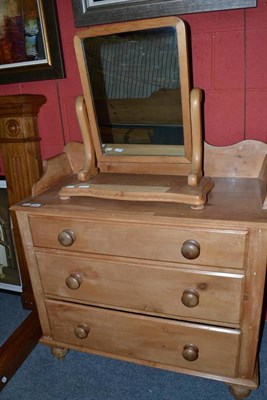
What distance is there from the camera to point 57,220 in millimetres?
1370

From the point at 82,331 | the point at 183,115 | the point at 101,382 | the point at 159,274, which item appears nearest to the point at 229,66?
Answer: the point at 183,115

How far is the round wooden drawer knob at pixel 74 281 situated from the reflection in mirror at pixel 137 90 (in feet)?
1.89

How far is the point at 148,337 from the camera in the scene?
4.71 feet

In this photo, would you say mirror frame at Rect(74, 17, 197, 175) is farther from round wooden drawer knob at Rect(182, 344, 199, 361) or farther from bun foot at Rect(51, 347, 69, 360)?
bun foot at Rect(51, 347, 69, 360)

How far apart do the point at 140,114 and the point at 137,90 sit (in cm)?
10

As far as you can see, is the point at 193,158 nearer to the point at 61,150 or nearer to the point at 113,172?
the point at 113,172

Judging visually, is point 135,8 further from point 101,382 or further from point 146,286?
point 101,382

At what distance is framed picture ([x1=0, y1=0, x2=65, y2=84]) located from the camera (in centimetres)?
166

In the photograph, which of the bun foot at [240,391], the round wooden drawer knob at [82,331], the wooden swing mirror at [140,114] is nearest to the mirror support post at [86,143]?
the wooden swing mirror at [140,114]

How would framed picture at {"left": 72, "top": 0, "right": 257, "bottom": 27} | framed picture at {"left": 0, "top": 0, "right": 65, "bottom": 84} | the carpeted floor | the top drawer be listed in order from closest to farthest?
the top drawer < framed picture at {"left": 72, "top": 0, "right": 257, "bottom": 27} < the carpeted floor < framed picture at {"left": 0, "top": 0, "right": 65, "bottom": 84}

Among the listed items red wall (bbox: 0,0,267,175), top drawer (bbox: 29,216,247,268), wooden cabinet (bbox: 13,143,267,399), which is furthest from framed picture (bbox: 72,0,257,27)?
top drawer (bbox: 29,216,247,268)

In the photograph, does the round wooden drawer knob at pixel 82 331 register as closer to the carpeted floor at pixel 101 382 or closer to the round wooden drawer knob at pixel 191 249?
the carpeted floor at pixel 101 382

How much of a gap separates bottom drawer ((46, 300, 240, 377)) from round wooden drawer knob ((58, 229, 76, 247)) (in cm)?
35

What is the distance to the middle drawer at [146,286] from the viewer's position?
125 centimetres
